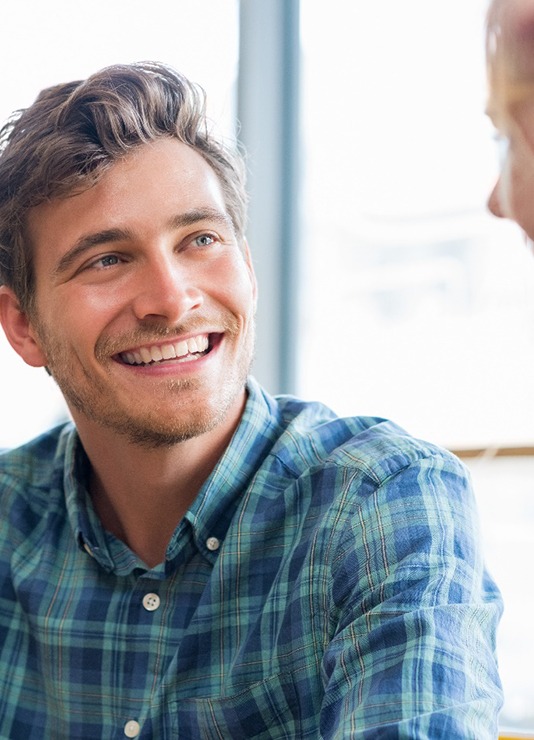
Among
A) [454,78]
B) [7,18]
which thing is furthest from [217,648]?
[7,18]

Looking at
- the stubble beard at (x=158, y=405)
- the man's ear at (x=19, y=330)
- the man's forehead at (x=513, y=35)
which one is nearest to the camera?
the man's forehead at (x=513, y=35)

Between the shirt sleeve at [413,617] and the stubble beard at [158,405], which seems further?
the stubble beard at [158,405]

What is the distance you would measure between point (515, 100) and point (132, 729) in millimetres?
1199

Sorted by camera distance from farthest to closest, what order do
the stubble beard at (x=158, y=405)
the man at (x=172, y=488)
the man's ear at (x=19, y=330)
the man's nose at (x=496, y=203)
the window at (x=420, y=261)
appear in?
1. the window at (x=420, y=261)
2. the man's ear at (x=19, y=330)
3. the stubble beard at (x=158, y=405)
4. the man at (x=172, y=488)
5. the man's nose at (x=496, y=203)

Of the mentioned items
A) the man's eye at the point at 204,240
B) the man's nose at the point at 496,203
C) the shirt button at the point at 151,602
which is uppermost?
the man's nose at the point at 496,203

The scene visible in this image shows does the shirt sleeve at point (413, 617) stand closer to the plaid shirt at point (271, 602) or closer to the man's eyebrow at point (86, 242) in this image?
the plaid shirt at point (271, 602)

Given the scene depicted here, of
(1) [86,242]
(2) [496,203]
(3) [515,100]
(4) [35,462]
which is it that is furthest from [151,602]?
(3) [515,100]

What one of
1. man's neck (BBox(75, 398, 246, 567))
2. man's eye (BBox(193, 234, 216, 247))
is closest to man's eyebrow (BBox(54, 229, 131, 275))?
man's eye (BBox(193, 234, 216, 247))

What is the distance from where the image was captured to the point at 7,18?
2926mm

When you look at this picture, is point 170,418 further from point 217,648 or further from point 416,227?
point 416,227

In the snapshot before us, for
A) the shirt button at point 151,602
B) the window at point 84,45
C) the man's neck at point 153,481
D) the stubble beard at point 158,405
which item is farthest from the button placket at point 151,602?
the window at point 84,45

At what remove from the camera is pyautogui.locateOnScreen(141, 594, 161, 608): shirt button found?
1.60 metres

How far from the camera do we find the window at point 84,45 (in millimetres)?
2896

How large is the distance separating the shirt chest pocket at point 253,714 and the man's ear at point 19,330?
0.71 metres
